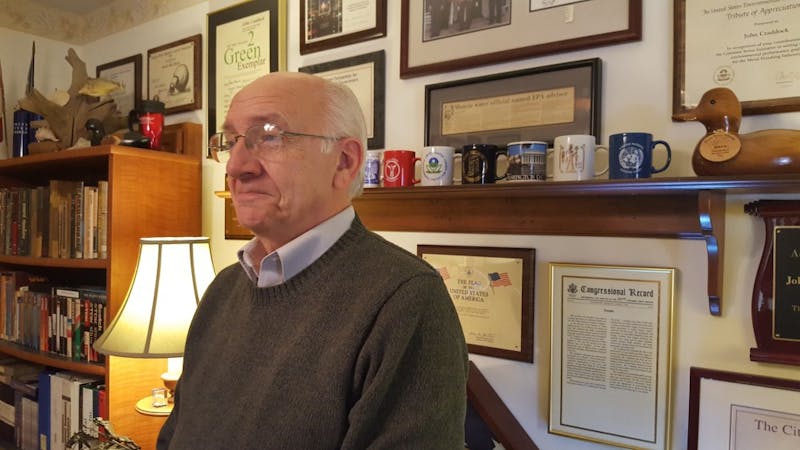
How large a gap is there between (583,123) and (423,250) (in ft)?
1.57

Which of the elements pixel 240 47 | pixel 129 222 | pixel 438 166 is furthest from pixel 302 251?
pixel 240 47

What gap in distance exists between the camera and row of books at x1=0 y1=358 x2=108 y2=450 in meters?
1.72

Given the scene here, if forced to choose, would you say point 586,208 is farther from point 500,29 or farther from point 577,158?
point 500,29

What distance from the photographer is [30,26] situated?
2.26 metres

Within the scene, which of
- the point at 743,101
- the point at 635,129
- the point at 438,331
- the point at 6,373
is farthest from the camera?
the point at 6,373

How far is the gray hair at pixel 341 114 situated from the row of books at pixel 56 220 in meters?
1.16

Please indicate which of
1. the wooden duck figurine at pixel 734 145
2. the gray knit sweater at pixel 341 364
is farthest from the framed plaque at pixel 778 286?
the gray knit sweater at pixel 341 364

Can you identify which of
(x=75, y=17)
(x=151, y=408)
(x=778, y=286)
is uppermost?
(x=75, y=17)

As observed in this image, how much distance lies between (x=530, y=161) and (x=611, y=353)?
416 mm

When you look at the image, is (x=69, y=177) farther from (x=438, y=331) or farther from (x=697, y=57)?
(x=697, y=57)

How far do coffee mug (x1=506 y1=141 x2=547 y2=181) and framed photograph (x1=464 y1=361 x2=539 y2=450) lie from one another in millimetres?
478

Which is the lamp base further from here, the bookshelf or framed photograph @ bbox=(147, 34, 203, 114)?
framed photograph @ bbox=(147, 34, 203, 114)

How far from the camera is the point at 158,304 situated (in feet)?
4.76

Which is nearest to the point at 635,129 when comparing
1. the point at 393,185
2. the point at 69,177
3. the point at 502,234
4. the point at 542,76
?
the point at 542,76
